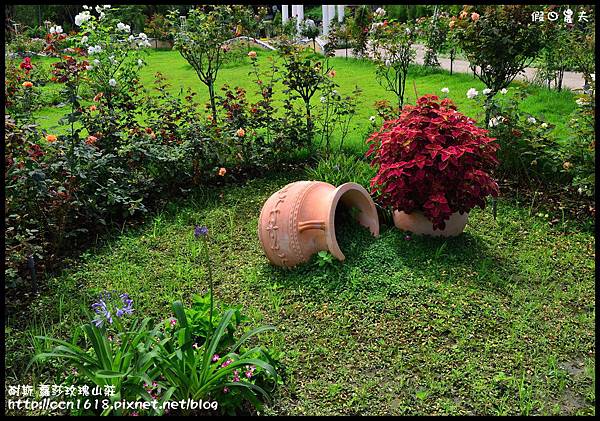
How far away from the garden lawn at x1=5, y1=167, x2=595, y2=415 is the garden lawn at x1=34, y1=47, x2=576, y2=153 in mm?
1255

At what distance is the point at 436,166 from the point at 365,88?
6027mm

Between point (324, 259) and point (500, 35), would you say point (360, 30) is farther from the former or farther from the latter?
point (324, 259)

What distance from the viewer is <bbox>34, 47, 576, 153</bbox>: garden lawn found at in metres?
7.04

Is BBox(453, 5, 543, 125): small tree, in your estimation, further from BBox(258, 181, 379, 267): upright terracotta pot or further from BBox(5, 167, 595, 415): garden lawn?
BBox(258, 181, 379, 267): upright terracotta pot

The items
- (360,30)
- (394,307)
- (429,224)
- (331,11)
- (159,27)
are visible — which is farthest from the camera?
(331,11)

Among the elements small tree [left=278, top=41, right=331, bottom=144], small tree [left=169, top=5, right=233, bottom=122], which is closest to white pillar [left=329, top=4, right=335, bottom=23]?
small tree [left=169, top=5, right=233, bottom=122]

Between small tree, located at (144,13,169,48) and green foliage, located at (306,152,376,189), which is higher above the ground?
small tree, located at (144,13,169,48)

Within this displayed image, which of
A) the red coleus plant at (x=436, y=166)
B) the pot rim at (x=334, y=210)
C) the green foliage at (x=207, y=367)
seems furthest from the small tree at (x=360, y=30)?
the green foliage at (x=207, y=367)

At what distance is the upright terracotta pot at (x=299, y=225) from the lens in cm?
399

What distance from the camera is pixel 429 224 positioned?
4.35m

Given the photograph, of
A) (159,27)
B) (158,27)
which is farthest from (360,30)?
(159,27)

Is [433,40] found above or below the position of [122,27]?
above

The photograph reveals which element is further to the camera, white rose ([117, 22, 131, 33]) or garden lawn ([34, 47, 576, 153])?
garden lawn ([34, 47, 576, 153])

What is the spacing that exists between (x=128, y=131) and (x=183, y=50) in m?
1.26
